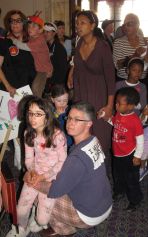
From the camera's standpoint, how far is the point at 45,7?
6.89 meters

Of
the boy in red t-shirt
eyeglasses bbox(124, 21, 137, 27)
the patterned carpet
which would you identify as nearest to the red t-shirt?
the boy in red t-shirt

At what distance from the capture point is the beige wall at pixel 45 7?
6.89 m

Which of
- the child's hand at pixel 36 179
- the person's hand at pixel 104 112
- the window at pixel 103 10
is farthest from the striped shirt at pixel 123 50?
the window at pixel 103 10

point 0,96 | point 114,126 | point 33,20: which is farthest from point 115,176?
point 33,20

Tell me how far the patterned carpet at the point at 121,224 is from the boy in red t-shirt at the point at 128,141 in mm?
72

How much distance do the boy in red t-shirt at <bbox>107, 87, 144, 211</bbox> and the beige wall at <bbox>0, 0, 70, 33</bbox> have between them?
4.85 m

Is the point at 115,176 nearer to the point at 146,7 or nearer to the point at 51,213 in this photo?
the point at 51,213

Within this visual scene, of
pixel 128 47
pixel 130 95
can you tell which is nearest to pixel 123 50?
pixel 128 47

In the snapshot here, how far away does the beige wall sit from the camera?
689cm

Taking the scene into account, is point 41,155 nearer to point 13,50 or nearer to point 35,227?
point 35,227

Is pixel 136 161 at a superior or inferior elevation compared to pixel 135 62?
inferior

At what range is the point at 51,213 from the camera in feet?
6.98

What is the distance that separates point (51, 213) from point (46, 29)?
8.74ft

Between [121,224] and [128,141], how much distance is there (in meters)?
0.66
